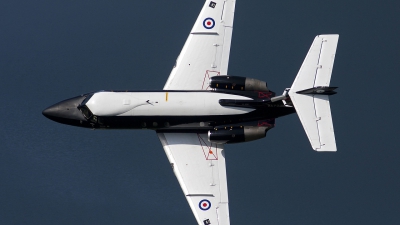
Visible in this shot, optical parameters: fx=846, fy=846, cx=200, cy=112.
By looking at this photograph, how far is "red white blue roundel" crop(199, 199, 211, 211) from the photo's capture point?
206 ft

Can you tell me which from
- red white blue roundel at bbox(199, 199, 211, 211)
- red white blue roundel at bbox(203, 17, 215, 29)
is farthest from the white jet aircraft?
red white blue roundel at bbox(203, 17, 215, 29)

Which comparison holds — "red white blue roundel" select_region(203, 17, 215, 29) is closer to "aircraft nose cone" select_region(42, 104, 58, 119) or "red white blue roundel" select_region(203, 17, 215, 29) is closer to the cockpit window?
the cockpit window

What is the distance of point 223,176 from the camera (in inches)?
2509

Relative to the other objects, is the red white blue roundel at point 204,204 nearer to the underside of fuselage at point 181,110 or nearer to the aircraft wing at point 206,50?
the underside of fuselage at point 181,110

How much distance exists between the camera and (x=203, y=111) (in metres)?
63.3

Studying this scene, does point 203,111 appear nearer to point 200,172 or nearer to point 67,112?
point 200,172

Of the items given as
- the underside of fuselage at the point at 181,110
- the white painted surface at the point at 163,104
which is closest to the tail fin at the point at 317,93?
the underside of fuselage at the point at 181,110

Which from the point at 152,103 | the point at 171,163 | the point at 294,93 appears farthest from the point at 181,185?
the point at 294,93

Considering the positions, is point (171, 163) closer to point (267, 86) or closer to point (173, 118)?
point (173, 118)

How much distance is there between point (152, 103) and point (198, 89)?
411 cm

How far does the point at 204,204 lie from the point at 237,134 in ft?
18.9

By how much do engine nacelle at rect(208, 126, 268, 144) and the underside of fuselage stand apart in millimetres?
593

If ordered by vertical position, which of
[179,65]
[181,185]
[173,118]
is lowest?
[181,185]

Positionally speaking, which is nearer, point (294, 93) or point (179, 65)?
point (294, 93)
